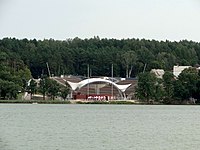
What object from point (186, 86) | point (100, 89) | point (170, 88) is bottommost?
point (170, 88)

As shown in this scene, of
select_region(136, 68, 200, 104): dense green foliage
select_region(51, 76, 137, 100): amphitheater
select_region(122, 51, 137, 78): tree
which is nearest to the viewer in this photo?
select_region(136, 68, 200, 104): dense green foliage

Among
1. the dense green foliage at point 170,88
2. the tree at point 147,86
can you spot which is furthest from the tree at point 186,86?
the tree at point 147,86

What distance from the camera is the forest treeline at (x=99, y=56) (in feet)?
307

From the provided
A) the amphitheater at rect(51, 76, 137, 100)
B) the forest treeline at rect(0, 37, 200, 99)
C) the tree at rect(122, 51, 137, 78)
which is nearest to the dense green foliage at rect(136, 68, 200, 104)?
the amphitheater at rect(51, 76, 137, 100)

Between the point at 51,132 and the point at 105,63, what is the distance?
232 ft

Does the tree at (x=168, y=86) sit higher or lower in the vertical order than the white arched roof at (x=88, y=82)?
lower

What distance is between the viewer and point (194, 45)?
104 meters

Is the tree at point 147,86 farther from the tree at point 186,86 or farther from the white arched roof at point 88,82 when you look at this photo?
the white arched roof at point 88,82

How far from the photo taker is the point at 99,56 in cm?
9725

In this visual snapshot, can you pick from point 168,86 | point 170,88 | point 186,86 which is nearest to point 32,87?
point 168,86

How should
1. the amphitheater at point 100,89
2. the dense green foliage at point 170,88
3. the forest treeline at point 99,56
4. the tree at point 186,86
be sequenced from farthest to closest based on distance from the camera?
1. the forest treeline at point 99,56
2. the amphitheater at point 100,89
3. the dense green foliage at point 170,88
4. the tree at point 186,86

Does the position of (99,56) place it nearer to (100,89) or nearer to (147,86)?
(100,89)

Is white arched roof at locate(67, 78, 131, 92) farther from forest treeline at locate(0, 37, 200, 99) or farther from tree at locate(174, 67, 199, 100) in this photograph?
tree at locate(174, 67, 199, 100)

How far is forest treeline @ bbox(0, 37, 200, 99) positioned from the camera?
9331cm
